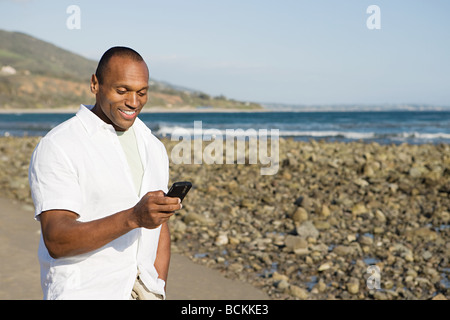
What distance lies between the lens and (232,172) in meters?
13.4

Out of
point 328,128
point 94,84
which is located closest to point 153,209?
point 94,84

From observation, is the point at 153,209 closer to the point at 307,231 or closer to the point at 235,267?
the point at 235,267

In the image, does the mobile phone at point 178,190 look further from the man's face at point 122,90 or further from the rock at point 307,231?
the rock at point 307,231

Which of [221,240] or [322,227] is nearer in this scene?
[221,240]

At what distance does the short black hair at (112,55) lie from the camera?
1861 millimetres

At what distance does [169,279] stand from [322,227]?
3.24 meters

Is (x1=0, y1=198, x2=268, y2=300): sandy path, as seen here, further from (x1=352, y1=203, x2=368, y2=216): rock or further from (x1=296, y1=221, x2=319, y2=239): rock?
(x1=352, y1=203, x2=368, y2=216): rock

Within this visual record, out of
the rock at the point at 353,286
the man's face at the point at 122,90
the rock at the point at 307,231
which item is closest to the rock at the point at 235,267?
the rock at the point at 353,286

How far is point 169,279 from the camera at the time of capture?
587 centimetres

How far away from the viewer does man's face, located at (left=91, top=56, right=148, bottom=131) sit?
1851mm

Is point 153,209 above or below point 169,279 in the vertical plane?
above

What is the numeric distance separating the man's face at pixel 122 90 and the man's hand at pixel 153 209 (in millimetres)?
443
